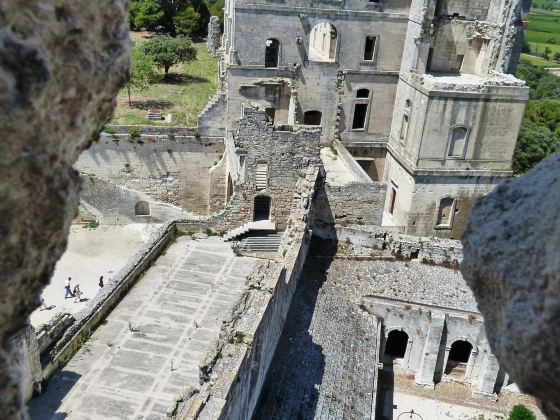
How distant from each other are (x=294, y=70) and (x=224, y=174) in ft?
18.8

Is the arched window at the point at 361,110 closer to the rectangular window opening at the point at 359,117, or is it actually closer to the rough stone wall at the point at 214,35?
the rectangular window opening at the point at 359,117

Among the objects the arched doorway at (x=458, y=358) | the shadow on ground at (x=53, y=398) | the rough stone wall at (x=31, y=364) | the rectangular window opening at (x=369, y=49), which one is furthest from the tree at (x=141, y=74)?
the arched doorway at (x=458, y=358)

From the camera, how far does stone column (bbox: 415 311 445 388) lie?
18266 mm

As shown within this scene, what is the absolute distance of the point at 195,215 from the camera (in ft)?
95.7

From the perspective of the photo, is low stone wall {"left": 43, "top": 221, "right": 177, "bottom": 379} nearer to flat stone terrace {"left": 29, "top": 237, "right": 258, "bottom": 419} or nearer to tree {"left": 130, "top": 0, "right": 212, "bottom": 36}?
flat stone terrace {"left": 29, "top": 237, "right": 258, "bottom": 419}

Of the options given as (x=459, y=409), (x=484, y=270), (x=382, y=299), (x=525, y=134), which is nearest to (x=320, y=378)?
(x=382, y=299)

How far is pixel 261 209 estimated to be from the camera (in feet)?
78.1

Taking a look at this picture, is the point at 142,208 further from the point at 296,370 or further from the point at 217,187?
the point at 296,370

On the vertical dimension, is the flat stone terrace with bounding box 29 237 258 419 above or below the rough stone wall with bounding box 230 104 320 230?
below

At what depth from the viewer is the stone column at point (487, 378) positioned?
734 inches

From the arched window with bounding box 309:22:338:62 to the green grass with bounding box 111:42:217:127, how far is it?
23.8 ft

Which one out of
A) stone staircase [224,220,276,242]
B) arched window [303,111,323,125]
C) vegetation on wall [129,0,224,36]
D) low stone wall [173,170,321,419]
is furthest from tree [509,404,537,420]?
vegetation on wall [129,0,224,36]

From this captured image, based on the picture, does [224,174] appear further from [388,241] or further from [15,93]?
[15,93]

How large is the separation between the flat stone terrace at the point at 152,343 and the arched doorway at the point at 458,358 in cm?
714
